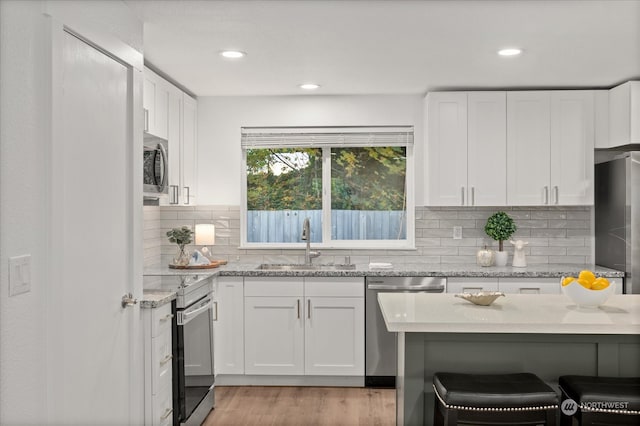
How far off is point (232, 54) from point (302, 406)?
2.44 meters

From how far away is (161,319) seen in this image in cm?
313

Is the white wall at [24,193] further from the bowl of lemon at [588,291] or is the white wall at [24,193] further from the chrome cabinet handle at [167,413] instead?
the bowl of lemon at [588,291]

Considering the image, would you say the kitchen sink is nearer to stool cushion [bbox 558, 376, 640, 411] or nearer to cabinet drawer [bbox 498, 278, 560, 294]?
cabinet drawer [bbox 498, 278, 560, 294]

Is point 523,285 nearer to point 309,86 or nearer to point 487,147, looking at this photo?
point 487,147

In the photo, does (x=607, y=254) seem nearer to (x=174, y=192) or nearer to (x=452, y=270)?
(x=452, y=270)

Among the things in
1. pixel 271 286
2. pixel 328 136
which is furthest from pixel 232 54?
pixel 271 286

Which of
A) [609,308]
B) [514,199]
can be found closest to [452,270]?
[514,199]

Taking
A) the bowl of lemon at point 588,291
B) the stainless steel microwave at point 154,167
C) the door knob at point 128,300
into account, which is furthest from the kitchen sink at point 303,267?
the bowl of lemon at point 588,291

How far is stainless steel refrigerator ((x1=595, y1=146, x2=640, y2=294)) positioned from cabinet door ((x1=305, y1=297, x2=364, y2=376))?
1.99 meters

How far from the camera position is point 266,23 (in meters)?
3.12

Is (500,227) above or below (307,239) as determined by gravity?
above

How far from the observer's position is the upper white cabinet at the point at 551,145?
4.72 m

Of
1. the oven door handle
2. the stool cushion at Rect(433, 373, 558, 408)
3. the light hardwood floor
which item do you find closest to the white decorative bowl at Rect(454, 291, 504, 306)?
the stool cushion at Rect(433, 373, 558, 408)

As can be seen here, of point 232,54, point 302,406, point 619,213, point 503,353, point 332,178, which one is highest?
point 232,54
